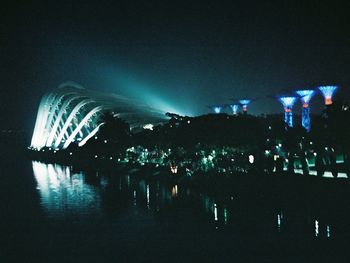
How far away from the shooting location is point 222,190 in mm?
45219

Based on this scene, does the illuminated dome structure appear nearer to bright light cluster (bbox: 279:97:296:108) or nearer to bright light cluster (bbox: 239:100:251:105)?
bright light cluster (bbox: 239:100:251:105)

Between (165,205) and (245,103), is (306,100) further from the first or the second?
(165,205)

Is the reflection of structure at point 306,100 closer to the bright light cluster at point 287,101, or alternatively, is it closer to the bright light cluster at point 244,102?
the bright light cluster at point 287,101

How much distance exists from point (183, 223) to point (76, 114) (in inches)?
3106

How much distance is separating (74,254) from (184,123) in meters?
39.6

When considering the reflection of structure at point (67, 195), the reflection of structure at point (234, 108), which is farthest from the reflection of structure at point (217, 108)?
the reflection of structure at point (67, 195)

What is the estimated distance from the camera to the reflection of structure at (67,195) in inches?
1587

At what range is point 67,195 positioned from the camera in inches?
1898

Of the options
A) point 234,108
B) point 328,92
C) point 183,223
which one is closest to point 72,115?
point 234,108

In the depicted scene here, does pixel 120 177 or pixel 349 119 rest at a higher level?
pixel 349 119

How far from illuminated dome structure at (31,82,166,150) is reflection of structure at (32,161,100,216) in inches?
1460

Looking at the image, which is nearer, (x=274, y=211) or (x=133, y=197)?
(x=274, y=211)

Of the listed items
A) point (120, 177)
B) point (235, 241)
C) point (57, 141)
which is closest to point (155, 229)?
point (235, 241)

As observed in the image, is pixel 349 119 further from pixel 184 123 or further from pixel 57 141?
pixel 57 141
